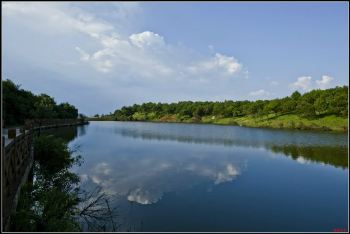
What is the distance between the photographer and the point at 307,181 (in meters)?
23.7

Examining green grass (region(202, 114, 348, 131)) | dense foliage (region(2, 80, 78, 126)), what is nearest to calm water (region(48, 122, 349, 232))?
dense foliage (region(2, 80, 78, 126))

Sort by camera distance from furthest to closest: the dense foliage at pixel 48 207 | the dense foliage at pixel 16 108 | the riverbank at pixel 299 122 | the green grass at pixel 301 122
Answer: the green grass at pixel 301 122, the riverbank at pixel 299 122, the dense foliage at pixel 16 108, the dense foliage at pixel 48 207

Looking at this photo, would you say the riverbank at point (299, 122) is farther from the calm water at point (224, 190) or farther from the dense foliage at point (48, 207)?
Answer: the dense foliage at point (48, 207)

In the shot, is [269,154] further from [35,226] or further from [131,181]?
[35,226]

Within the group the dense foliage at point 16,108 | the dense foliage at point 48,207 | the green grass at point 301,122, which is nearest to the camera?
the dense foliage at point 48,207

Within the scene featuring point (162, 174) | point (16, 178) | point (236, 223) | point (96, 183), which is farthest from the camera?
point (162, 174)

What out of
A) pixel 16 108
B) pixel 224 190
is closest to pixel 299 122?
pixel 16 108

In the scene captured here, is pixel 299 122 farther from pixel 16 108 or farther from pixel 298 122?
pixel 16 108

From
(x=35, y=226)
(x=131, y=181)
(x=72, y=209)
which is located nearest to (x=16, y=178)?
(x=72, y=209)

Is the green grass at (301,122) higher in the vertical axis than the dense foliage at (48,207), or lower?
higher

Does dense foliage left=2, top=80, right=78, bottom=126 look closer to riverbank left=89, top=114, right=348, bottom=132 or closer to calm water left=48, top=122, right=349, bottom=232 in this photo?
calm water left=48, top=122, right=349, bottom=232

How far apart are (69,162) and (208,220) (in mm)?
15551

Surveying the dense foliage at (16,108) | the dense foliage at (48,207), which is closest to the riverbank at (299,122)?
the dense foliage at (16,108)

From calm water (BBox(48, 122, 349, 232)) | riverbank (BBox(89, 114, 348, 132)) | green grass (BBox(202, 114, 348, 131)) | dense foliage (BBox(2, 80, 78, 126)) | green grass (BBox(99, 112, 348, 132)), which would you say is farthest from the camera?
green grass (BBox(99, 112, 348, 132))
